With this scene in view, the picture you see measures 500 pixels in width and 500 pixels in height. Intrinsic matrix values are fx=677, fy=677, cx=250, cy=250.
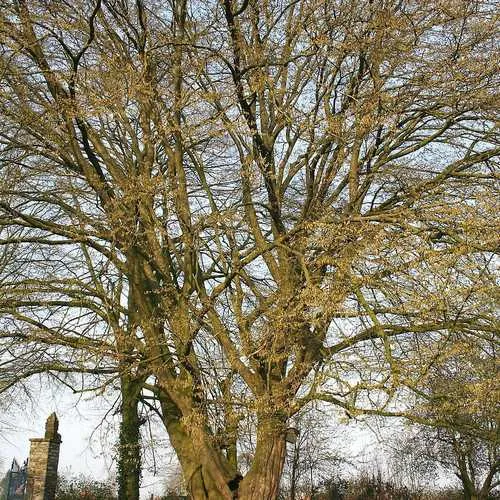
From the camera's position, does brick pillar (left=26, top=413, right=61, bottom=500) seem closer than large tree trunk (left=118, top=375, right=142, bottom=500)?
No

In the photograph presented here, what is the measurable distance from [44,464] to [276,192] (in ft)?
29.9

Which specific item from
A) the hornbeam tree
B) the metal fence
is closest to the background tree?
the hornbeam tree

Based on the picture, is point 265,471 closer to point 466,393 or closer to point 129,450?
point 466,393

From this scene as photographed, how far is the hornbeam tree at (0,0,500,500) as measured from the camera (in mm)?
7793

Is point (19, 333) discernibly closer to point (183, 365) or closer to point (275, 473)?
point (183, 365)

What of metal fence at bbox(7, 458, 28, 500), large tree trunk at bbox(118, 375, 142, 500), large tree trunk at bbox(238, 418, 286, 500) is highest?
metal fence at bbox(7, 458, 28, 500)

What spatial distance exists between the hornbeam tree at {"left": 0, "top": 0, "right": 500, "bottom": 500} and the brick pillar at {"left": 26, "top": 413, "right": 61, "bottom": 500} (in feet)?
16.0

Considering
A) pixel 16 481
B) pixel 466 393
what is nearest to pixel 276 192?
pixel 466 393

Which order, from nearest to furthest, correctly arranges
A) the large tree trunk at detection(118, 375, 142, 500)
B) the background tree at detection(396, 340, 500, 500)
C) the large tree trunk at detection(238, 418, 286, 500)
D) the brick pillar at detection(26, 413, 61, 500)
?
the background tree at detection(396, 340, 500, 500) < the large tree trunk at detection(238, 418, 286, 500) < the large tree trunk at detection(118, 375, 142, 500) < the brick pillar at detection(26, 413, 61, 500)

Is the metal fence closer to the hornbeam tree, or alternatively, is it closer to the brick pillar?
the brick pillar

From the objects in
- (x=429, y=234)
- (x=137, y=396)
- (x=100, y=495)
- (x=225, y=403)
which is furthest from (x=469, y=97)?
(x=100, y=495)

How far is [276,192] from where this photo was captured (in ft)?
33.0

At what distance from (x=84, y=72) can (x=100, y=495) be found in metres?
12.1

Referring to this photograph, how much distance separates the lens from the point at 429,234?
7.62 meters
